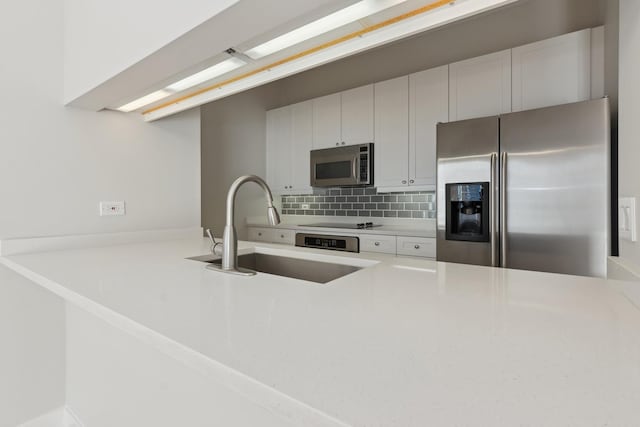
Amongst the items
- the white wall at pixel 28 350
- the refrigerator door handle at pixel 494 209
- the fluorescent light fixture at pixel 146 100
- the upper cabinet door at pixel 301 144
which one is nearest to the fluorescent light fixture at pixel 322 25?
the fluorescent light fixture at pixel 146 100

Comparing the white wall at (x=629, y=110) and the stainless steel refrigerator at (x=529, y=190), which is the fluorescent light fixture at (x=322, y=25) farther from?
the stainless steel refrigerator at (x=529, y=190)

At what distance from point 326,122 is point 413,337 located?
3.21 meters

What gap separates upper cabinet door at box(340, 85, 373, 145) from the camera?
10.6 feet

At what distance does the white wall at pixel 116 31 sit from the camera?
1045 millimetres

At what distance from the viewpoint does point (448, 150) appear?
230 cm

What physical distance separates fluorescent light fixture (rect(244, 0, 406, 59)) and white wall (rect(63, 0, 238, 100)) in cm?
26

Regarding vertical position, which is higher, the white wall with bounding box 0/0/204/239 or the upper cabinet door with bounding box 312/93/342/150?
the upper cabinet door with bounding box 312/93/342/150

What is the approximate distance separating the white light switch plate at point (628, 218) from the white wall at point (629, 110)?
16 mm

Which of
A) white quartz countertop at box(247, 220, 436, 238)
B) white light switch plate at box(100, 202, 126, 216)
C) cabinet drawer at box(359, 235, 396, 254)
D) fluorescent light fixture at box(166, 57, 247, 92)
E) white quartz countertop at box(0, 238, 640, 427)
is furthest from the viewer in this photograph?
cabinet drawer at box(359, 235, 396, 254)

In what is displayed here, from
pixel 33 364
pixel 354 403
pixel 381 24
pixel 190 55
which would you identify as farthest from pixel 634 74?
pixel 33 364

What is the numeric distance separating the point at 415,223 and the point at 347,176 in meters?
0.83

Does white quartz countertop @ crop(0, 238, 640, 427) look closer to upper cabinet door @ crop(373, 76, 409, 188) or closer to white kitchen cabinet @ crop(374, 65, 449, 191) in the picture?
white kitchen cabinet @ crop(374, 65, 449, 191)

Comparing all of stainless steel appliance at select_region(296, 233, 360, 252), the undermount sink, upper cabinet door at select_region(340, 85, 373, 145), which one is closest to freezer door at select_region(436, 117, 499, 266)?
stainless steel appliance at select_region(296, 233, 360, 252)

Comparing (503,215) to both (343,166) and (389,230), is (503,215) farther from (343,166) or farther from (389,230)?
(343,166)
